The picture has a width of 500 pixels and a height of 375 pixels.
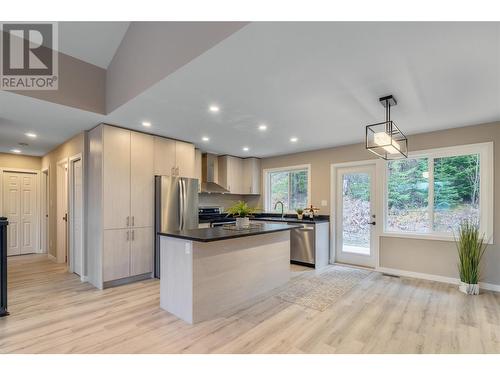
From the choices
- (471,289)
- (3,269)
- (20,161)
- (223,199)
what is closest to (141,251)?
(3,269)

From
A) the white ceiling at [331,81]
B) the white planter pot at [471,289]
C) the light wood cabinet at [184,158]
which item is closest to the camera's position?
the white ceiling at [331,81]

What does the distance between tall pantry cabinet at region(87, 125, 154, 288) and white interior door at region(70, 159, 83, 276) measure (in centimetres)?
34

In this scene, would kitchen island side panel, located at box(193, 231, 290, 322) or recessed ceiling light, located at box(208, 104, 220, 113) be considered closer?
kitchen island side panel, located at box(193, 231, 290, 322)

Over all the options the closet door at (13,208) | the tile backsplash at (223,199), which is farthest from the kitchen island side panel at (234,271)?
the closet door at (13,208)

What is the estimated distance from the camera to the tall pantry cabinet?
3852 millimetres

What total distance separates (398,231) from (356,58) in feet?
12.0

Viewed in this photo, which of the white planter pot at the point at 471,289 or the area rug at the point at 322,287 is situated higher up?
the white planter pot at the point at 471,289

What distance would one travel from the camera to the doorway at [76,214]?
4391mm

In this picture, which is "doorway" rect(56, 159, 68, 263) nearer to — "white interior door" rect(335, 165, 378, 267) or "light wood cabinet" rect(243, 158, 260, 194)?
"light wood cabinet" rect(243, 158, 260, 194)

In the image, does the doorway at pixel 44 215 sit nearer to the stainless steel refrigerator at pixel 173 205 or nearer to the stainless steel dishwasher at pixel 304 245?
the stainless steel refrigerator at pixel 173 205

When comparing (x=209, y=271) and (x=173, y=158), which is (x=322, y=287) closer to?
(x=209, y=271)

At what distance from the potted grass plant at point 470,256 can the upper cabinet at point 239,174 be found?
4.28 metres

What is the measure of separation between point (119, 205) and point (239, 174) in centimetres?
330

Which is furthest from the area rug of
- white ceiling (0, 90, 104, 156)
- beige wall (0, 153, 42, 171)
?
beige wall (0, 153, 42, 171)
